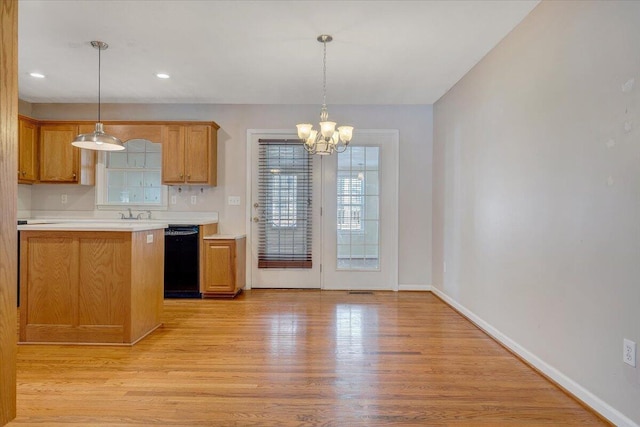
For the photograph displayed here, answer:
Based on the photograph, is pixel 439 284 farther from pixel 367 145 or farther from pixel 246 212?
pixel 246 212

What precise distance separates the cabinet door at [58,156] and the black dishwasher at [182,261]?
1607 mm

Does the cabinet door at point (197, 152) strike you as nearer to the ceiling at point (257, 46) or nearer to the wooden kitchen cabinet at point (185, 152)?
the wooden kitchen cabinet at point (185, 152)

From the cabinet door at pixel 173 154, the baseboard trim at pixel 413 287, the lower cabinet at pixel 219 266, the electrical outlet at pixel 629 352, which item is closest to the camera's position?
the electrical outlet at pixel 629 352

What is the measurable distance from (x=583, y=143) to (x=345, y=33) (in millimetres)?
1897

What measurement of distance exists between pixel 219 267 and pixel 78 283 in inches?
67.9

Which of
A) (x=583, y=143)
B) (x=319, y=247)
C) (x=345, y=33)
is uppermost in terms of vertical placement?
(x=345, y=33)

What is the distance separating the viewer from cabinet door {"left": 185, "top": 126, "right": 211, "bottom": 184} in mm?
4523

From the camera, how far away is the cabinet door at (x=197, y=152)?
452 centimetres

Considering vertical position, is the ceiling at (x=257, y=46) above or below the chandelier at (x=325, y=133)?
above

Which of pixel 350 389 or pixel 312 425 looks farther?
pixel 350 389

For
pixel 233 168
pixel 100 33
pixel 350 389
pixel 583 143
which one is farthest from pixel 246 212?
pixel 583 143

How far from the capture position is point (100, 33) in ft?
9.75

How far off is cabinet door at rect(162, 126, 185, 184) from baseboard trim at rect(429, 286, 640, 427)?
375 centimetres

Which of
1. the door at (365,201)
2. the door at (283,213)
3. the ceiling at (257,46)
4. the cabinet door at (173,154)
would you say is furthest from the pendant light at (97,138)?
the door at (365,201)
